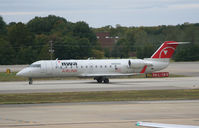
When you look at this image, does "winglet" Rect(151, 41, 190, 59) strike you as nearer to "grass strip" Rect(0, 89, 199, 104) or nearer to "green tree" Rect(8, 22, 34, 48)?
"grass strip" Rect(0, 89, 199, 104)

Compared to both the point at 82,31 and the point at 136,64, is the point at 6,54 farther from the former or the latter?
the point at 136,64

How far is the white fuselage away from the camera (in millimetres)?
44844

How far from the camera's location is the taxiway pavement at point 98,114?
18.5 m

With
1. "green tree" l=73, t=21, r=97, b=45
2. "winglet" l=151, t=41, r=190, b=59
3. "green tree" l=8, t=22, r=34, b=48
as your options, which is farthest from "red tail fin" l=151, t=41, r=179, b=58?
"green tree" l=73, t=21, r=97, b=45

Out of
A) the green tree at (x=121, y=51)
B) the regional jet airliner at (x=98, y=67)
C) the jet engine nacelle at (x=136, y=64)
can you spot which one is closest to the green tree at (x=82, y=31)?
the green tree at (x=121, y=51)

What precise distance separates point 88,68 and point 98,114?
24.6 meters

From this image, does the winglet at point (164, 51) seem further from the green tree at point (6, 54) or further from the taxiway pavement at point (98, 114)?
the green tree at point (6, 54)

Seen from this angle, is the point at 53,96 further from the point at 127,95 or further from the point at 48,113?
the point at 48,113

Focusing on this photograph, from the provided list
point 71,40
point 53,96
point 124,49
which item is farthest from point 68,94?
point 124,49

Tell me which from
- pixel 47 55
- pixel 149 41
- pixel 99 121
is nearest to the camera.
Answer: pixel 99 121

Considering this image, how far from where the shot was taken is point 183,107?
931 inches

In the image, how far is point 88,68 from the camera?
45.9 metres

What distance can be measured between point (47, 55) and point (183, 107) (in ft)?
219

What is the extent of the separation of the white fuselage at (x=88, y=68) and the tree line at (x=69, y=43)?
42.1 meters
